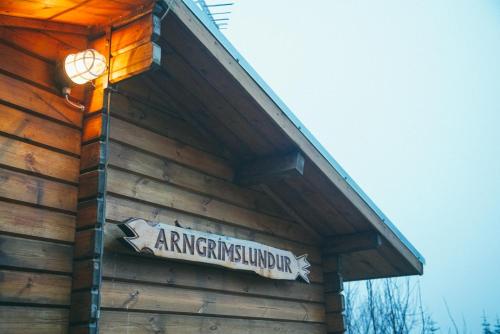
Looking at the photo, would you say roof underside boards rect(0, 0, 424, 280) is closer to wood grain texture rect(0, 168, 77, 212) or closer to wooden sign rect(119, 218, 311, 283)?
wooden sign rect(119, 218, 311, 283)

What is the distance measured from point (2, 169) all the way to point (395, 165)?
128057 millimetres

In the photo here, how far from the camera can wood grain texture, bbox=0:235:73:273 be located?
13.7ft

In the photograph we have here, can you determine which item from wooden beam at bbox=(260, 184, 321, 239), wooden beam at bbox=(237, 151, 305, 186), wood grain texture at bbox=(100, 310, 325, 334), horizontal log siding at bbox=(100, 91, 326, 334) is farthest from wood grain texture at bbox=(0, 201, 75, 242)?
wooden beam at bbox=(260, 184, 321, 239)

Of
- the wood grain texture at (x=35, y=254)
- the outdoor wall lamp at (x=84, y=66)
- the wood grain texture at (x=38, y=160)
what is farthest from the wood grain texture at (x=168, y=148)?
the wood grain texture at (x=35, y=254)

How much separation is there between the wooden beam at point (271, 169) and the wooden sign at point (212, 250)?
2.16 feet

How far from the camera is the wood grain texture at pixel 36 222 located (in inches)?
167

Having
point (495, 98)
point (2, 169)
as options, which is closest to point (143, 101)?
point (2, 169)

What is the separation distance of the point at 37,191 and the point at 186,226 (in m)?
1.58

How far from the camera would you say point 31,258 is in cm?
429

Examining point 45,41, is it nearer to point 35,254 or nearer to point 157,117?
point 157,117

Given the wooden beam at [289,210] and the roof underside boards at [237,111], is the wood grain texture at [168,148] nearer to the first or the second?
the roof underside boards at [237,111]

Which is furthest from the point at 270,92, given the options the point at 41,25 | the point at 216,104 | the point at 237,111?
the point at 41,25

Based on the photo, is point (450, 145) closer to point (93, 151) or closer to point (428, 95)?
point (428, 95)

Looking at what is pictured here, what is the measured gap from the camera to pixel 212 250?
562cm
